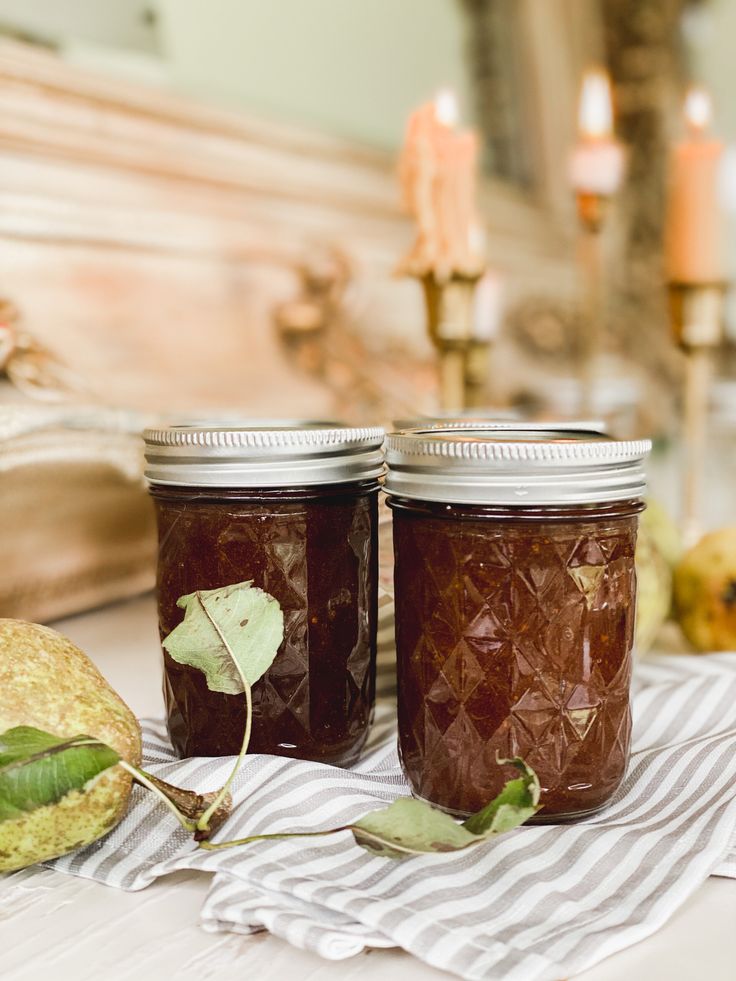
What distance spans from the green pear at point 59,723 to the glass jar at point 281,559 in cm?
7

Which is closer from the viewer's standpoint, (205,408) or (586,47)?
(205,408)

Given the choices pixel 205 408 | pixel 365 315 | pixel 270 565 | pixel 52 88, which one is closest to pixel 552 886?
pixel 270 565

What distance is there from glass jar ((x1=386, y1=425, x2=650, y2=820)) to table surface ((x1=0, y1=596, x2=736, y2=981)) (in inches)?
3.4

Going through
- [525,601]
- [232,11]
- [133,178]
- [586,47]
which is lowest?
[525,601]

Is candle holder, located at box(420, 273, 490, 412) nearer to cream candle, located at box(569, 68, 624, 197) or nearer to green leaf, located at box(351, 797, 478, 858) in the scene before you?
cream candle, located at box(569, 68, 624, 197)

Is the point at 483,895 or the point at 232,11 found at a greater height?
the point at 232,11

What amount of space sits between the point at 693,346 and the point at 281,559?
25.3 inches

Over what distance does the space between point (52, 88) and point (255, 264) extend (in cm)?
31

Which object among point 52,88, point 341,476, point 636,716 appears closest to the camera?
point 341,476

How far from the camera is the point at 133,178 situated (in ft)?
3.15

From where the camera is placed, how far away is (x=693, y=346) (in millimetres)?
963

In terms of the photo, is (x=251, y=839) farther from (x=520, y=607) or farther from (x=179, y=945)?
(x=520, y=607)

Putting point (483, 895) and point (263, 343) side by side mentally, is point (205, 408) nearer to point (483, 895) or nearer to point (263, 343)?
point (263, 343)

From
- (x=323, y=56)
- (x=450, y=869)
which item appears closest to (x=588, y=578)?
(x=450, y=869)
